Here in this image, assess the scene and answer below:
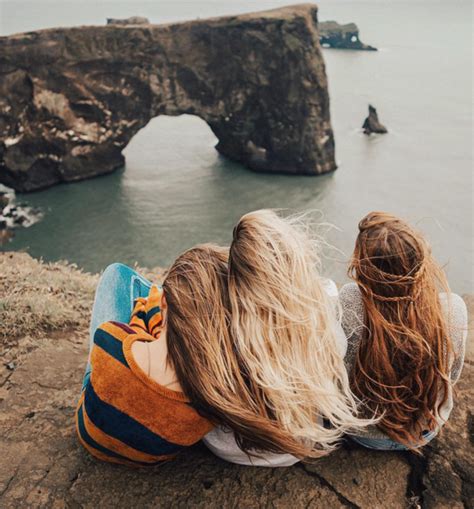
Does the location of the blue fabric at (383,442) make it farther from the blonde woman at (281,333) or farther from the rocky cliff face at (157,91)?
the rocky cliff face at (157,91)

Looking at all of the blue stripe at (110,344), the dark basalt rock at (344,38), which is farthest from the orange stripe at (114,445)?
the dark basalt rock at (344,38)

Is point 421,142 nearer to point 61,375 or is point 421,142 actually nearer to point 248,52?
point 248,52

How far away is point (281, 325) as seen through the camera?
7.53 ft

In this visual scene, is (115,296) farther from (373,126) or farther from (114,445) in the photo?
(373,126)

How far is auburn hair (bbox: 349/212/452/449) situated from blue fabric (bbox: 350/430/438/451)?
280mm

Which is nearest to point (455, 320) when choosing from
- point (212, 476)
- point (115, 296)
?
point (212, 476)

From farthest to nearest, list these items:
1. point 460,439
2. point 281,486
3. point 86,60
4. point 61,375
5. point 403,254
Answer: point 86,60 < point 61,375 < point 460,439 < point 281,486 < point 403,254

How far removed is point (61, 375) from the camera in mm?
4414

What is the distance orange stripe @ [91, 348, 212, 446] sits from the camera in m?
2.46

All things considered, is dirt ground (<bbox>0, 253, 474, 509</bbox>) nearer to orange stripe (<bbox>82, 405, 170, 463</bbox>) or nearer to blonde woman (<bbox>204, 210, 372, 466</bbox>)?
orange stripe (<bbox>82, 405, 170, 463</bbox>)

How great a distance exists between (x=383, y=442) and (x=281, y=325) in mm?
1501

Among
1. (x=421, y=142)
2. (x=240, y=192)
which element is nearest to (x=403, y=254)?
(x=240, y=192)

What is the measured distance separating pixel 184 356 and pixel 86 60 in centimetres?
2865

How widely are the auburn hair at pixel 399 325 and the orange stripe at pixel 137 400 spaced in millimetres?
998
